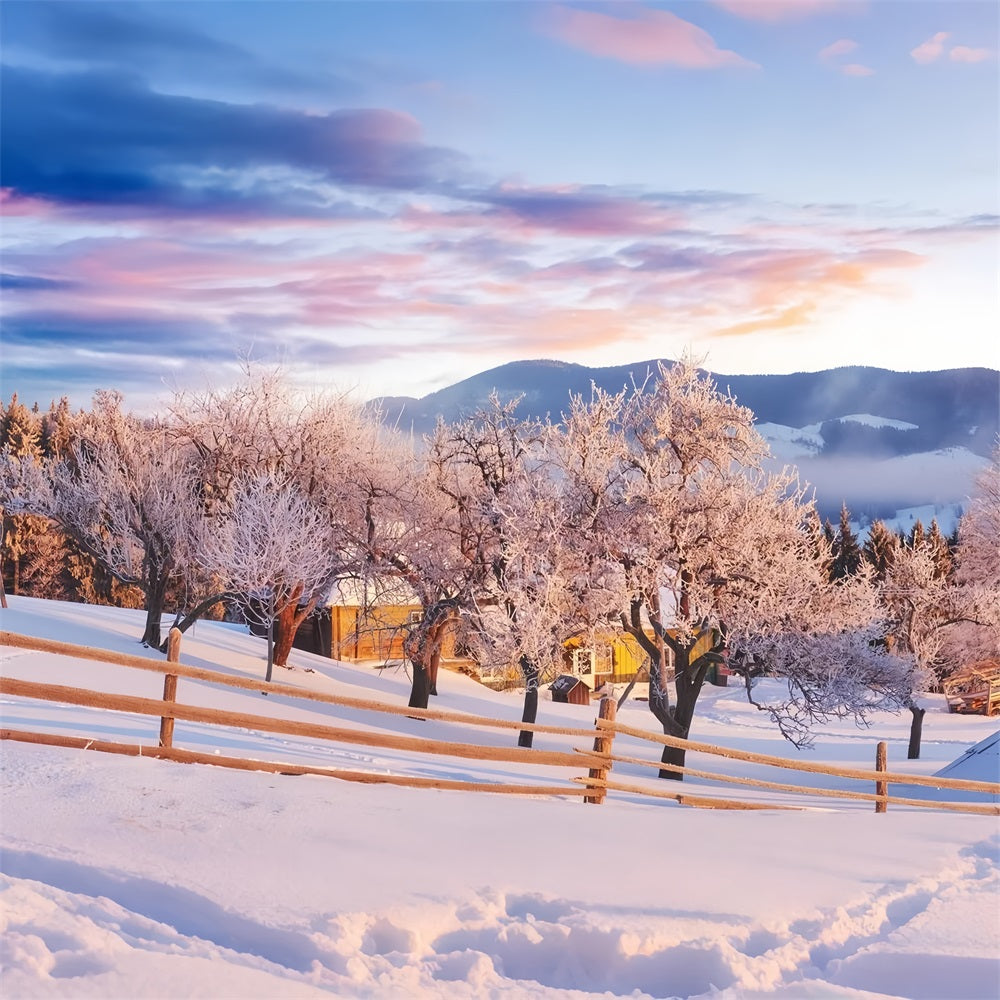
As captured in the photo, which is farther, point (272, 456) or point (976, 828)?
point (272, 456)

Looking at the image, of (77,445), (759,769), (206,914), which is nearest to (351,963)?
(206,914)

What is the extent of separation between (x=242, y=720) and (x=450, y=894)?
Result: 3824 millimetres

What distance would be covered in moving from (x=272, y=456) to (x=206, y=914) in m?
24.6

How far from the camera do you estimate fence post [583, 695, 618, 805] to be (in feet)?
37.9

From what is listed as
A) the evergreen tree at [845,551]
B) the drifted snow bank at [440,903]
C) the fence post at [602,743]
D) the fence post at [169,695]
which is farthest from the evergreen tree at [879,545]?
the fence post at [169,695]

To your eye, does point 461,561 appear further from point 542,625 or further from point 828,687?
point 828,687

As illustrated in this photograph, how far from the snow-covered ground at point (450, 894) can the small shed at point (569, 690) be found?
33857 mm

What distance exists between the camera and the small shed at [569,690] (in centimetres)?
4428

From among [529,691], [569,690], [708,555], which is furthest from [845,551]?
[708,555]

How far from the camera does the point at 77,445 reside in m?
35.0

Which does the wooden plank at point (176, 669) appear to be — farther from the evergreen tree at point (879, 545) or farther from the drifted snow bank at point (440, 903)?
the evergreen tree at point (879, 545)

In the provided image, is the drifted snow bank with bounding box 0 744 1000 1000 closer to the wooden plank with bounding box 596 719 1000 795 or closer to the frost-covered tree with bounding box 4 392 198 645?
the wooden plank with bounding box 596 719 1000 795

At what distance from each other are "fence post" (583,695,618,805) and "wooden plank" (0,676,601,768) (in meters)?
0.92

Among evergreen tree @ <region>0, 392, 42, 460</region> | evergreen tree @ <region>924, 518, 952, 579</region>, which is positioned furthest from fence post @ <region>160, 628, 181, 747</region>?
evergreen tree @ <region>0, 392, 42, 460</region>
